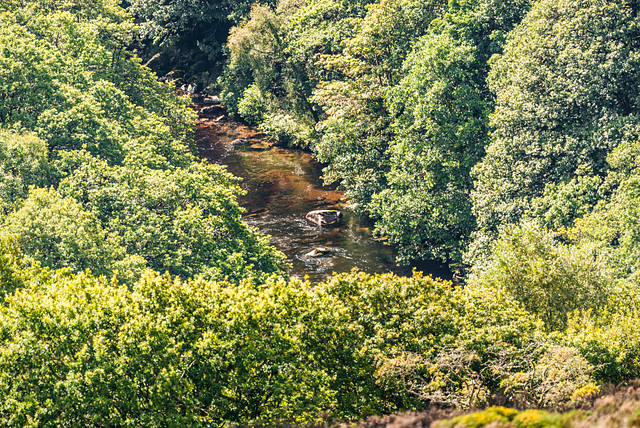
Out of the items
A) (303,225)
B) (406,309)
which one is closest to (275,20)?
(303,225)

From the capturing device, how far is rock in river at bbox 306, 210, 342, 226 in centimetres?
5584

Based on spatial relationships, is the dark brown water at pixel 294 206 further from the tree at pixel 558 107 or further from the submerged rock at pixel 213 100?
the submerged rock at pixel 213 100

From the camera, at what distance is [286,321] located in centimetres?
2166

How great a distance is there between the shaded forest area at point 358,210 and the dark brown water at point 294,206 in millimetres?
3221

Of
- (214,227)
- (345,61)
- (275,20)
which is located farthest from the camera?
(275,20)

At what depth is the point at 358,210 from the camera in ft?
177

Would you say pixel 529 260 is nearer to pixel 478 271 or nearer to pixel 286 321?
pixel 478 271

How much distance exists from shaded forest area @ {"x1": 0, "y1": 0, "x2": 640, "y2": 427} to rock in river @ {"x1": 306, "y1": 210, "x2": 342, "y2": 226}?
13.3 ft

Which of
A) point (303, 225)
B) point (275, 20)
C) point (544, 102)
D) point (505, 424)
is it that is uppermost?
point (275, 20)

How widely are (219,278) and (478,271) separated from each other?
1734cm

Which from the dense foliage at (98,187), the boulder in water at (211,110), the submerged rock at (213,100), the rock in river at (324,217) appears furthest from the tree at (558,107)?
the submerged rock at (213,100)

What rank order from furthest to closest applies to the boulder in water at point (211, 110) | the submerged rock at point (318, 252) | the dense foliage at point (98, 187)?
the boulder in water at point (211, 110) < the submerged rock at point (318, 252) < the dense foliage at point (98, 187)

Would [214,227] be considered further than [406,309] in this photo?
Yes

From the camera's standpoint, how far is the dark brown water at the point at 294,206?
49.2 m
